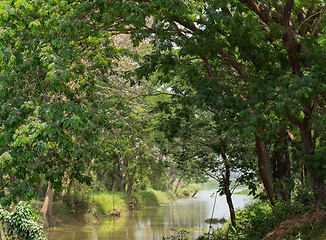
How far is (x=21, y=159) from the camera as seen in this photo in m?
6.45

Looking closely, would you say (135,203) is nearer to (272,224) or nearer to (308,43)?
(272,224)

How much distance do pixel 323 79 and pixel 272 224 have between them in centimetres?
420

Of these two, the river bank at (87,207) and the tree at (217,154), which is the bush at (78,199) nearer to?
the river bank at (87,207)

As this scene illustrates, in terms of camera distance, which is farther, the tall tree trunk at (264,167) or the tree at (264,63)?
the tall tree trunk at (264,167)

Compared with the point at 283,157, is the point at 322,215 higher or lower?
lower

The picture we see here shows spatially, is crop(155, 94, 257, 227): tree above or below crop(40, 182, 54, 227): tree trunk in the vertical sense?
above

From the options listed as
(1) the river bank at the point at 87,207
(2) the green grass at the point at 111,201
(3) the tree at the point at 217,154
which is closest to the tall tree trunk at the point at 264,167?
(3) the tree at the point at 217,154

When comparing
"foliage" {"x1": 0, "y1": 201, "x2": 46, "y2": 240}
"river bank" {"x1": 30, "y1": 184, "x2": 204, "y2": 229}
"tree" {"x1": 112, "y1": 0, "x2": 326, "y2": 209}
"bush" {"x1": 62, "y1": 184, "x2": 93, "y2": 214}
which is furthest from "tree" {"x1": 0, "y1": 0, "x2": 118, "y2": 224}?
"bush" {"x1": 62, "y1": 184, "x2": 93, "y2": 214}

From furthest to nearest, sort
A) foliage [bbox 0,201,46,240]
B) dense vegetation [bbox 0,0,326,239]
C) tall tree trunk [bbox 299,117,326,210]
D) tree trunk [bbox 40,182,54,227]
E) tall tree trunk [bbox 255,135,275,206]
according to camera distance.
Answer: tree trunk [bbox 40,182,54,227] → tall tree trunk [bbox 255,135,275,206] → foliage [bbox 0,201,46,240] → tall tree trunk [bbox 299,117,326,210] → dense vegetation [bbox 0,0,326,239]

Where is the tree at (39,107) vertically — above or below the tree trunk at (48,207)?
above

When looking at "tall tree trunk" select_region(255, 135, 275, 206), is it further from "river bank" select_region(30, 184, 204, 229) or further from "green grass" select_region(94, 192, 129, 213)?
"green grass" select_region(94, 192, 129, 213)

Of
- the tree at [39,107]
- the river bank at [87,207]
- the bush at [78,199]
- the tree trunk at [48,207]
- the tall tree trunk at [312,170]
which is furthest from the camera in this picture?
the bush at [78,199]

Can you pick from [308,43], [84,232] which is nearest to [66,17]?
[308,43]

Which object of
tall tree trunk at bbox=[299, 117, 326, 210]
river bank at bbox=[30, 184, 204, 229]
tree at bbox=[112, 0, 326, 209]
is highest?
tree at bbox=[112, 0, 326, 209]
